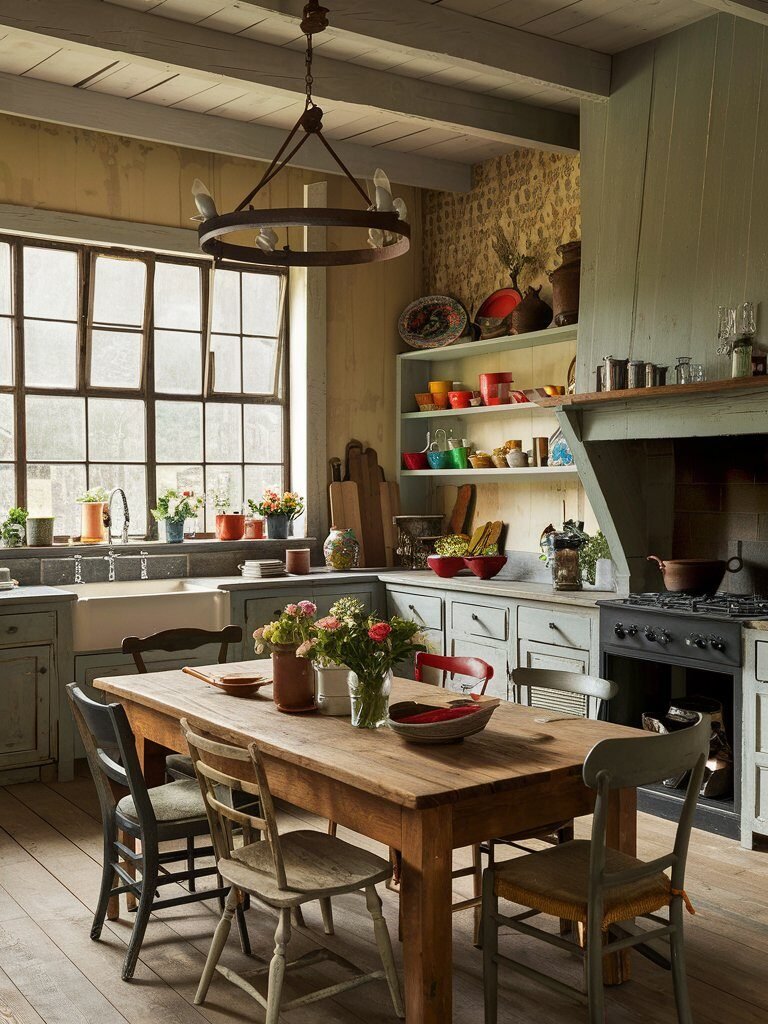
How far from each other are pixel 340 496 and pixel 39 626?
2356 mm

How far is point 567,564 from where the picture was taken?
19.0ft

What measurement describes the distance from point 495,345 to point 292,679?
3705 mm

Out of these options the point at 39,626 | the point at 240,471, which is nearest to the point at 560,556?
the point at 240,471

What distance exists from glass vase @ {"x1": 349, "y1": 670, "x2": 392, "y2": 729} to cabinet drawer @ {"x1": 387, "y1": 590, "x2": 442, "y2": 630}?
2.99 meters

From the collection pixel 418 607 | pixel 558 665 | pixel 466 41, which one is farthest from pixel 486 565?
pixel 466 41

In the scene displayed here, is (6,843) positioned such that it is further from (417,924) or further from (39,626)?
(417,924)

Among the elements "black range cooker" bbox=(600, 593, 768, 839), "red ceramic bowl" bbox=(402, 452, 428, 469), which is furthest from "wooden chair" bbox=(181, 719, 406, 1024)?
"red ceramic bowl" bbox=(402, 452, 428, 469)

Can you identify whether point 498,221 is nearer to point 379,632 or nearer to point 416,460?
point 416,460

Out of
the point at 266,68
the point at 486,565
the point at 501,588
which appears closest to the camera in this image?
the point at 266,68

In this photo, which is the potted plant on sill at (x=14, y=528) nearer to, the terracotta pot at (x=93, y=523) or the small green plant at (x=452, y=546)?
the terracotta pot at (x=93, y=523)

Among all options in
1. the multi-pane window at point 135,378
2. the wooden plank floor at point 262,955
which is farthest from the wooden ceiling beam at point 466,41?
the wooden plank floor at point 262,955

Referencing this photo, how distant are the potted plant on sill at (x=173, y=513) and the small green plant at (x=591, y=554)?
7.80ft

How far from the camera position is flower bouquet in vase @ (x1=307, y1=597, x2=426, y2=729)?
10.3 ft

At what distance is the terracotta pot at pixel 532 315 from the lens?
6309 millimetres
